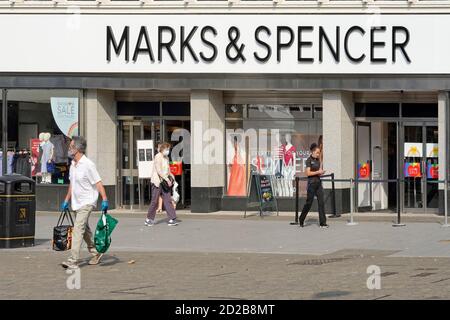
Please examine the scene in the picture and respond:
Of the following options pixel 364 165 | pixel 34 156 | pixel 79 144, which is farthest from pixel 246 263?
pixel 34 156

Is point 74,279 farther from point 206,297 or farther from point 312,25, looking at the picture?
point 312,25

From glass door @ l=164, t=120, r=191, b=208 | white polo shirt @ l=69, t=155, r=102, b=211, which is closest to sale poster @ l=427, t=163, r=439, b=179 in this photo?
glass door @ l=164, t=120, r=191, b=208

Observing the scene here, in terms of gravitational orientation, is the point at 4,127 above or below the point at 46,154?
above

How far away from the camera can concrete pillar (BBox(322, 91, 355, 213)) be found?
84.9 feet

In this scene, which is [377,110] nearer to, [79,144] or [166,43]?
[166,43]

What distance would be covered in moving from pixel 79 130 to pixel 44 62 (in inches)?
79.9

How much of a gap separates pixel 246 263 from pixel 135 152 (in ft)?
40.0

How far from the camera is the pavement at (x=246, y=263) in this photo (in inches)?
507

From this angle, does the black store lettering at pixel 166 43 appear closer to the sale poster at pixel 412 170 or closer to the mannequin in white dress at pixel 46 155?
the mannequin in white dress at pixel 46 155

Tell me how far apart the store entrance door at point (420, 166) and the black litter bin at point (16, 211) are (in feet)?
37.7

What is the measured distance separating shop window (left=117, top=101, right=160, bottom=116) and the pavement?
4854mm

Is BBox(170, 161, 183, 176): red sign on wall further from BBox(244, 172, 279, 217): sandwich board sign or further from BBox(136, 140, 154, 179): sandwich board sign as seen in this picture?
BBox(244, 172, 279, 217): sandwich board sign

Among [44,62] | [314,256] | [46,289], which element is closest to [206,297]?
[46,289]

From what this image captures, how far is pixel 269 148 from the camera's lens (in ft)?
90.1
